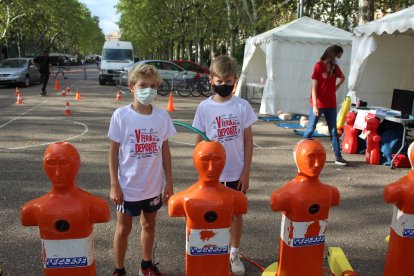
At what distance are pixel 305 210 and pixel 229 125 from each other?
868 millimetres

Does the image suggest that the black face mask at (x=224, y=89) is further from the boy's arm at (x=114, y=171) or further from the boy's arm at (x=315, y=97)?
the boy's arm at (x=315, y=97)

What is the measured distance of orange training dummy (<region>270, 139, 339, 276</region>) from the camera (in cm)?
277

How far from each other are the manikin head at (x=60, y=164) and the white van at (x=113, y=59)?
70.9ft

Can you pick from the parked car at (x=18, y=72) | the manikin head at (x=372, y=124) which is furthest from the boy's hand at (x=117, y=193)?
the parked car at (x=18, y=72)

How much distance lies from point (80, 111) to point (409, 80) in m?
9.48

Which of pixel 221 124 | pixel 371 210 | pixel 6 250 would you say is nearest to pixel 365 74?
pixel 371 210

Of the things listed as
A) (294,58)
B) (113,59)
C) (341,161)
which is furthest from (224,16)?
(341,161)

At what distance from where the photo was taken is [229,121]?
3221 millimetres

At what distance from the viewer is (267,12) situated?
66.8ft

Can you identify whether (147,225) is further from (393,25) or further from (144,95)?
(393,25)

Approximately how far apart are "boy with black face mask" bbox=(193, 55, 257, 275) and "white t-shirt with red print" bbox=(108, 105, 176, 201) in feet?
1.23

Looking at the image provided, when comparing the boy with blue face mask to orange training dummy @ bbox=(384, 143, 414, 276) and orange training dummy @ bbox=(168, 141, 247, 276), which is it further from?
orange training dummy @ bbox=(384, 143, 414, 276)

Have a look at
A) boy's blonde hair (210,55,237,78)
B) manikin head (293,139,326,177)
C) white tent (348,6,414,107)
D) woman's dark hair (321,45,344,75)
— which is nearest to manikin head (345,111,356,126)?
woman's dark hair (321,45,344,75)

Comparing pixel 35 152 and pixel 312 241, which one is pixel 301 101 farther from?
pixel 312 241
